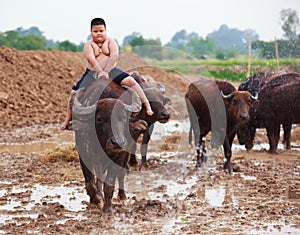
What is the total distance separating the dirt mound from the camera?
18750 millimetres

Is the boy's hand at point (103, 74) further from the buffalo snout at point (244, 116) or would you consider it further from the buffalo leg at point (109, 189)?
the buffalo snout at point (244, 116)

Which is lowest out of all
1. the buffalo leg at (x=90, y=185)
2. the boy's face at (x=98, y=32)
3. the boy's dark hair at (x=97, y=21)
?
the buffalo leg at (x=90, y=185)

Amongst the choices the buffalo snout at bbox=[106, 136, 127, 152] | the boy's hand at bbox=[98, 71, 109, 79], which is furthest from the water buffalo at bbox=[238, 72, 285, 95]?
the buffalo snout at bbox=[106, 136, 127, 152]

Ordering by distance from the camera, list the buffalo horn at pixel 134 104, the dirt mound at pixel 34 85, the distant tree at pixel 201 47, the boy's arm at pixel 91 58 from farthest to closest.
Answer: the distant tree at pixel 201 47 < the dirt mound at pixel 34 85 < the boy's arm at pixel 91 58 < the buffalo horn at pixel 134 104

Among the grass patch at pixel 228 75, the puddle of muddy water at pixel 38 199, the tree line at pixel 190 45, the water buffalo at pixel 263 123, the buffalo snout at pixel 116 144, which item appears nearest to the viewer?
the buffalo snout at pixel 116 144

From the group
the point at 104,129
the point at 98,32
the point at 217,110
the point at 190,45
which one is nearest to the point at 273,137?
the point at 217,110

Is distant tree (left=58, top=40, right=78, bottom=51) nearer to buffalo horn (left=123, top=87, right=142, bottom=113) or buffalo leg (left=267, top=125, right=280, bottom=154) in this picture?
buffalo leg (left=267, top=125, right=280, bottom=154)

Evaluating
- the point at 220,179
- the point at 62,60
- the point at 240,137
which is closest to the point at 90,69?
the point at 220,179

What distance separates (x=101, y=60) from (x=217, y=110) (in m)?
3.75

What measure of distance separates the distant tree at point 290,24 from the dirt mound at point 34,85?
28.6ft

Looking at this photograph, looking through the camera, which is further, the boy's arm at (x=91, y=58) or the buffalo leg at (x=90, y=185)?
the boy's arm at (x=91, y=58)

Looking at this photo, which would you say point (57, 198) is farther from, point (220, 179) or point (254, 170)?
point (254, 170)

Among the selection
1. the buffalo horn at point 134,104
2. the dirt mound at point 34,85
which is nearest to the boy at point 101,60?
the buffalo horn at point 134,104

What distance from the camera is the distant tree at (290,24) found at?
28.1m
